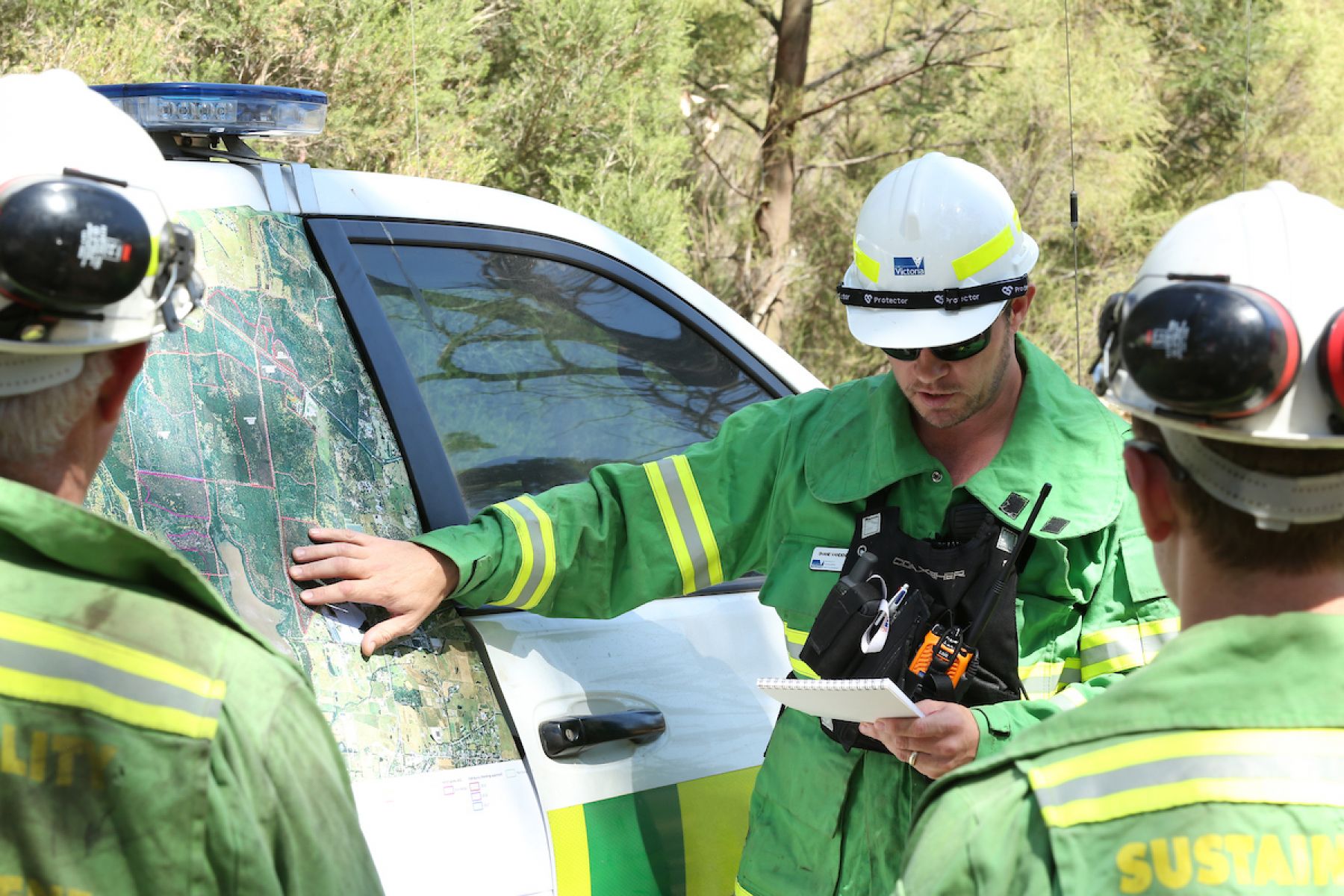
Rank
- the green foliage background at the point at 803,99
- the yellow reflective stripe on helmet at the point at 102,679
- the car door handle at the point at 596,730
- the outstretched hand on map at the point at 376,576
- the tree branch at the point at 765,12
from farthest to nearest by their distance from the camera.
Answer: the tree branch at the point at 765,12
the green foliage background at the point at 803,99
the car door handle at the point at 596,730
the outstretched hand on map at the point at 376,576
the yellow reflective stripe on helmet at the point at 102,679

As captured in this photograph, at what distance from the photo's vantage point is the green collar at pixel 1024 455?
2.28 m

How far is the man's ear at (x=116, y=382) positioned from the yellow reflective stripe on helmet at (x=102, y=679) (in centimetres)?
23

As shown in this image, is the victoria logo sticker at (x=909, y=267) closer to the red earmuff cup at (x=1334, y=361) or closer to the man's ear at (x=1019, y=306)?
the man's ear at (x=1019, y=306)

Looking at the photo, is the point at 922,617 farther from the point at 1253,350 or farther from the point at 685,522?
the point at 1253,350

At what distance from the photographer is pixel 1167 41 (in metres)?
13.9

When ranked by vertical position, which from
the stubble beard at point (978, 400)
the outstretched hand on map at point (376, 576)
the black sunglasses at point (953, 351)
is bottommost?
the outstretched hand on map at point (376, 576)

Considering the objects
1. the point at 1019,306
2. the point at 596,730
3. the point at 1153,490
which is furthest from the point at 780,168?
the point at 1153,490

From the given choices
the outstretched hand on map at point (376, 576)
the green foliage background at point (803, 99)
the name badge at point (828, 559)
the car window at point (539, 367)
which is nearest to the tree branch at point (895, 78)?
the green foliage background at point (803, 99)

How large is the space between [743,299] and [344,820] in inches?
380

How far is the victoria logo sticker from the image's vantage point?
96.0 inches

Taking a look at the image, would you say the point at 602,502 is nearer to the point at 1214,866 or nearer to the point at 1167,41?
the point at 1214,866

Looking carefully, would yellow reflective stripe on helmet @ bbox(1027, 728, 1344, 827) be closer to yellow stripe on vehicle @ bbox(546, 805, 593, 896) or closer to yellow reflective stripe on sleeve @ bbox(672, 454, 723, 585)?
yellow stripe on vehicle @ bbox(546, 805, 593, 896)

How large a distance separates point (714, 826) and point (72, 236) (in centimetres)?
159

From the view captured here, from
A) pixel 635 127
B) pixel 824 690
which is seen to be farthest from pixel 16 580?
pixel 635 127
